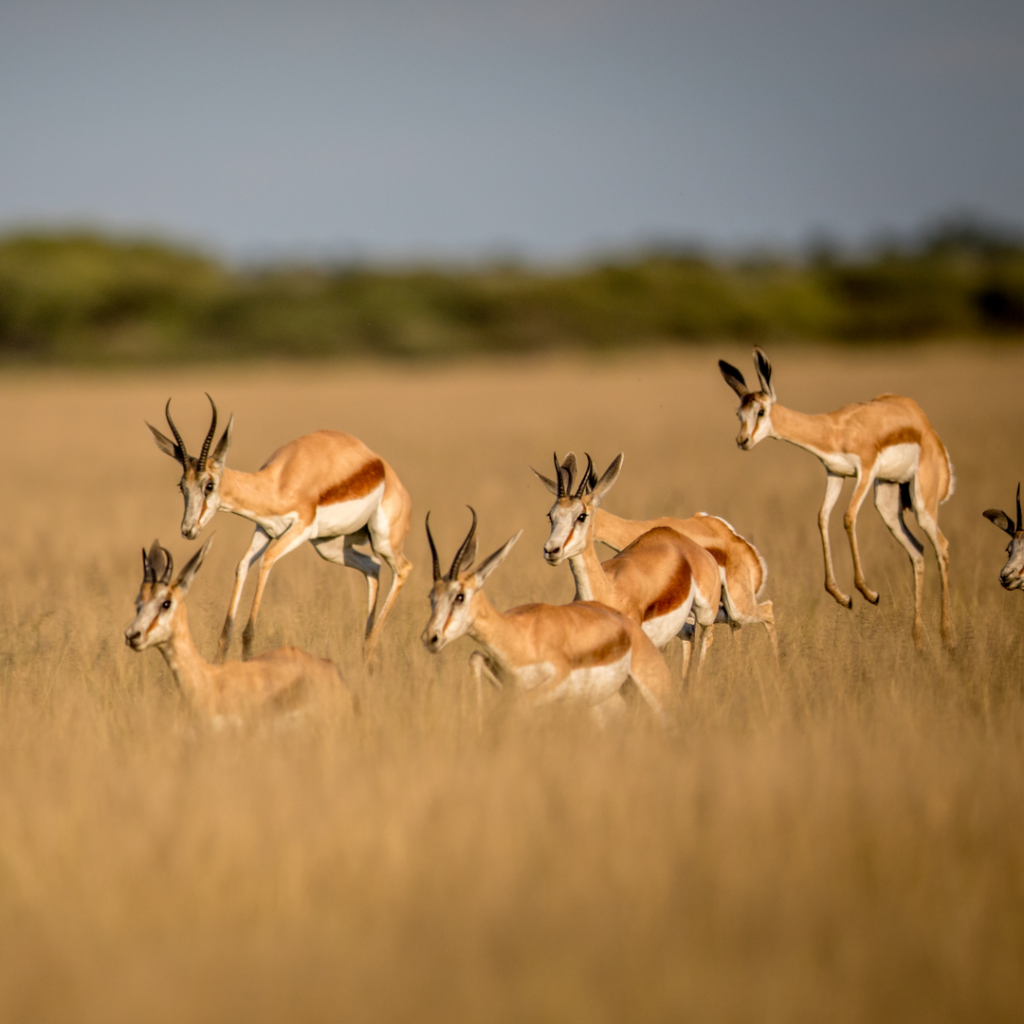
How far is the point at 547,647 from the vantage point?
18.7 feet

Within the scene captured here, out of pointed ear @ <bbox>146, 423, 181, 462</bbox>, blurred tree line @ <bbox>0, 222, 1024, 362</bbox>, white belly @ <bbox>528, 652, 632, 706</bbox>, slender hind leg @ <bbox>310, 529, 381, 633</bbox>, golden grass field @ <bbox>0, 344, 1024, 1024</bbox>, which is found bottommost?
golden grass field @ <bbox>0, 344, 1024, 1024</bbox>

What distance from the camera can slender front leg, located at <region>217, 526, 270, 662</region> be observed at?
23.1ft

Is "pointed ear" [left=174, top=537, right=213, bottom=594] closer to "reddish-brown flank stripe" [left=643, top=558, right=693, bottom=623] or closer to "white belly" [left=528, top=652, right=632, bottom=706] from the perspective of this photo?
"white belly" [left=528, top=652, right=632, bottom=706]

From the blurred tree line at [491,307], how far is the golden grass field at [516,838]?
Result: 44783 millimetres

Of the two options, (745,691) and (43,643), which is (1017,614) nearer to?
(745,691)

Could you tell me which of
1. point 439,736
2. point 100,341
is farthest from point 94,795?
point 100,341

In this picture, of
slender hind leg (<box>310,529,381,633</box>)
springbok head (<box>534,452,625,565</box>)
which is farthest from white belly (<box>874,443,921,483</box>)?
slender hind leg (<box>310,529,381,633</box>)

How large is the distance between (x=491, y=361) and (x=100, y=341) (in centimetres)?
2007

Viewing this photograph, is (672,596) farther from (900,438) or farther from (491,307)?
(491,307)

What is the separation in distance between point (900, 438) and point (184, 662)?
5.26 m

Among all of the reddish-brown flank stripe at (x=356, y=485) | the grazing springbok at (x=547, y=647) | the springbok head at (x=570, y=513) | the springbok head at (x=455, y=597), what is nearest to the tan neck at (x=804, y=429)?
the springbok head at (x=570, y=513)

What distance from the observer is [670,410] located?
26781 mm

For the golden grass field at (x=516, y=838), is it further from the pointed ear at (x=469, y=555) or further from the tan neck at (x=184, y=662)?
the pointed ear at (x=469, y=555)

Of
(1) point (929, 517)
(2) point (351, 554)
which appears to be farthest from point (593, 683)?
(1) point (929, 517)
